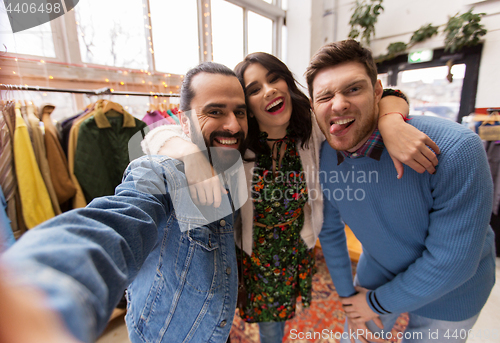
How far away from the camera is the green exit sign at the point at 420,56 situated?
2.79 meters

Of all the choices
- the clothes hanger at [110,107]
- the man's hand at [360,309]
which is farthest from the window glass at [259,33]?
the man's hand at [360,309]

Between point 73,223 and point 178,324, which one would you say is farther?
point 178,324

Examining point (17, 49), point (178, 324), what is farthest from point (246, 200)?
point (17, 49)

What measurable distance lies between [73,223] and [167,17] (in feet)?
9.24

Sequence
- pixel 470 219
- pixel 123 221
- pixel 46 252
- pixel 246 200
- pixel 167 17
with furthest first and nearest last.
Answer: pixel 167 17 < pixel 246 200 < pixel 470 219 < pixel 123 221 < pixel 46 252

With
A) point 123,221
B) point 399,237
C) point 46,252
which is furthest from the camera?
point 399,237

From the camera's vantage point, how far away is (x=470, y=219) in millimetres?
666

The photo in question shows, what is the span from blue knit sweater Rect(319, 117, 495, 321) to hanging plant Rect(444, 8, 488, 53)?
289 cm

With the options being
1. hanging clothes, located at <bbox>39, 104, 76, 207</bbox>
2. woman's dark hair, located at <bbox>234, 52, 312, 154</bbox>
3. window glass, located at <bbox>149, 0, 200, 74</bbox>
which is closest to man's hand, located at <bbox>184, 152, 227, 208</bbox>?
woman's dark hair, located at <bbox>234, 52, 312, 154</bbox>

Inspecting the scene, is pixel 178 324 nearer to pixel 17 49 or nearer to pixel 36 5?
pixel 36 5

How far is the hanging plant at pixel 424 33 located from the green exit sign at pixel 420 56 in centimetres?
15

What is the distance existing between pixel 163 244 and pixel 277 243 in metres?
0.56

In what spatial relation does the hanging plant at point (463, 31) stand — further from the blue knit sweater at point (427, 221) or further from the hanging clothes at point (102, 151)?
the hanging clothes at point (102, 151)

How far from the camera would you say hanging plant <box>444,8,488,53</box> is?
237 centimetres
